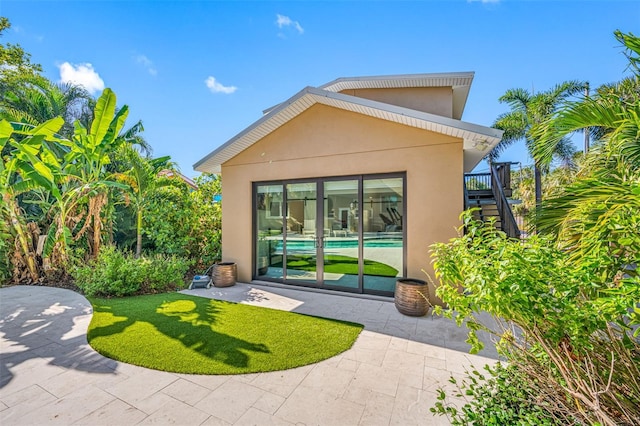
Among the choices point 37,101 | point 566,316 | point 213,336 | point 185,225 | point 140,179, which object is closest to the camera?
point 566,316

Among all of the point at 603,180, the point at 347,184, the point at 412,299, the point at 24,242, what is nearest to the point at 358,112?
the point at 347,184

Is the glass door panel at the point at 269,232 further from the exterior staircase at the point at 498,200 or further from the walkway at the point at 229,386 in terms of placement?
the exterior staircase at the point at 498,200

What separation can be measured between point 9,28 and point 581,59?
19.3 metres

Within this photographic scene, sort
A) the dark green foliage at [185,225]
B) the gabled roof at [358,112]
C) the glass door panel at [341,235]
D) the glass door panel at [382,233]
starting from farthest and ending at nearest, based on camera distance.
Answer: the dark green foliage at [185,225] → the glass door panel at [341,235] → the glass door panel at [382,233] → the gabled roof at [358,112]

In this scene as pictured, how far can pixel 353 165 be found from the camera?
21.8 feet

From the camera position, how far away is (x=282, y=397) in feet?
9.48

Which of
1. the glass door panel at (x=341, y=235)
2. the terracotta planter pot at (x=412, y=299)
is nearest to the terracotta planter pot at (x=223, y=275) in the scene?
the glass door panel at (x=341, y=235)

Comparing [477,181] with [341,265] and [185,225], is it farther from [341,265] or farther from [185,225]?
[185,225]

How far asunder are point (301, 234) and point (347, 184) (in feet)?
6.32

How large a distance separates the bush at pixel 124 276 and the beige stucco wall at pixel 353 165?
166 centimetres

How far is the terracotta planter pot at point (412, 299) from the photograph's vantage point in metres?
5.22

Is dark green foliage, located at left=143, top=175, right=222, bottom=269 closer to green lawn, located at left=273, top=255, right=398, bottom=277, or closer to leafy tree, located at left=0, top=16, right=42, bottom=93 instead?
green lawn, located at left=273, top=255, right=398, bottom=277

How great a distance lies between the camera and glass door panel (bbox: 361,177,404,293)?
6348 millimetres

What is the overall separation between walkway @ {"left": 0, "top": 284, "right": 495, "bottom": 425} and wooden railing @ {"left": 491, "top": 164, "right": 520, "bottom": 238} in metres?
4.16
